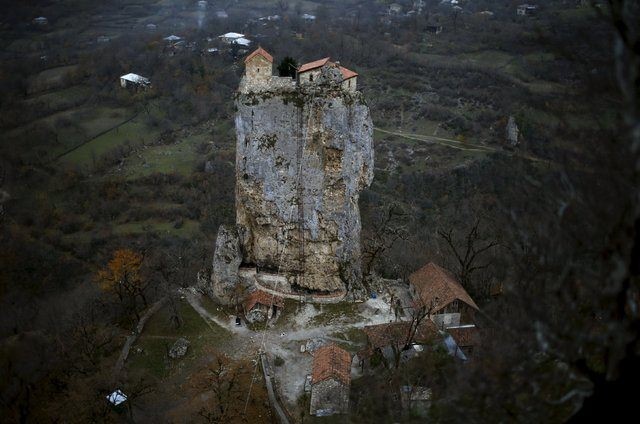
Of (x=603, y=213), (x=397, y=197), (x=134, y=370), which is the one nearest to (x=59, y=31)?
(x=397, y=197)

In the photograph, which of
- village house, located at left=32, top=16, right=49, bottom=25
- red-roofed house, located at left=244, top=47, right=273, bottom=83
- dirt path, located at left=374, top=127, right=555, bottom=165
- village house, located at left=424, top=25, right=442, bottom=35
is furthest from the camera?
village house, located at left=424, top=25, right=442, bottom=35

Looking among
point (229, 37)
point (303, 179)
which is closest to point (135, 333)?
point (303, 179)

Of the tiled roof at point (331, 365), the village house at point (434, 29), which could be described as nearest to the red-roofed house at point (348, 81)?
the tiled roof at point (331, 365)

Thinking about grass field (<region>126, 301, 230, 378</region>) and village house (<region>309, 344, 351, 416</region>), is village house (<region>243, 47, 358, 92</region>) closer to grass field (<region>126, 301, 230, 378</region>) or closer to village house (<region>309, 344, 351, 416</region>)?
grass field (<region>126, 301, 230, 378</region>)

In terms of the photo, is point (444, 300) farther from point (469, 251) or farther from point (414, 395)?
point (414, 395)

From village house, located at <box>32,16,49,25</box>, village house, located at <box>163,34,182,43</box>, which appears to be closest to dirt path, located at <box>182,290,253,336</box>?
village house, located at <box>163,34,182,43</box>
